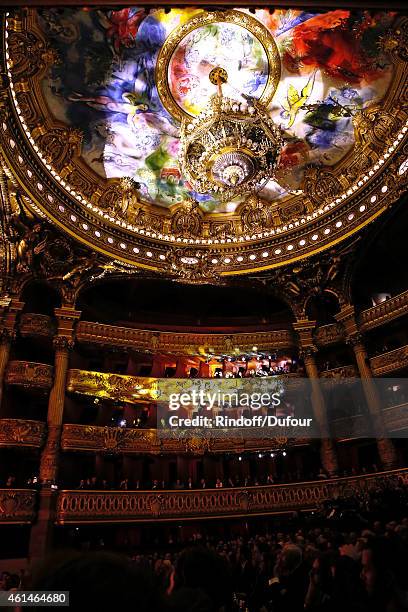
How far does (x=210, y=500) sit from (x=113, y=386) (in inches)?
217

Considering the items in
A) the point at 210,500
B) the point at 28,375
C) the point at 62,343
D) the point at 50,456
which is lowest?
the point at 210,500

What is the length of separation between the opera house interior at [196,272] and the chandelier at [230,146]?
6cm

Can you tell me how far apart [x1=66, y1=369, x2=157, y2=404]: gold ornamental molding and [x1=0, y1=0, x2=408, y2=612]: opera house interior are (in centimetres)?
9

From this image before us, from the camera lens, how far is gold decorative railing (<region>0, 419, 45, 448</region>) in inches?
494

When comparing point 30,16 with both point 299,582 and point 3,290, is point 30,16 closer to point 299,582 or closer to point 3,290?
point 3,290

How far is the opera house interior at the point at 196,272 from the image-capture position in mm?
12062

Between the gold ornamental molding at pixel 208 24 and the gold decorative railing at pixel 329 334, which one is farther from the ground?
the gold ornamental molding at pixel 208 24

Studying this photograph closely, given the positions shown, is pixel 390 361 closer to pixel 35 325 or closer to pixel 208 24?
pixel 208 24

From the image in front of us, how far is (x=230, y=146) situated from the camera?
36.9ft

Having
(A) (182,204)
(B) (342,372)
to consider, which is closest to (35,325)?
(A) (182,204)

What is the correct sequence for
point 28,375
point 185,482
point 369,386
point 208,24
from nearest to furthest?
point 208,24
point 28,375
point 369,386
point 185,482

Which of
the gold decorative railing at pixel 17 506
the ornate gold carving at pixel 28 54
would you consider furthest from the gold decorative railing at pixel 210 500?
Answer: the ornate gold carving at pixel 28 54

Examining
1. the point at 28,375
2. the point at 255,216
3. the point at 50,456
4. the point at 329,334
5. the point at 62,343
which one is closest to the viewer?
the point at 50,456

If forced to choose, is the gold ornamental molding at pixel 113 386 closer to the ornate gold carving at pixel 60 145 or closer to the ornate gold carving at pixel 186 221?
the ornate gold carving at pixel 186 221
